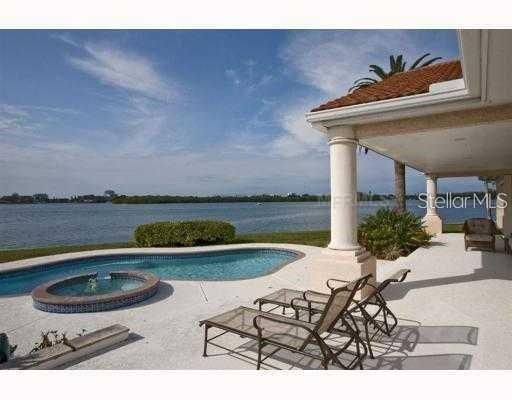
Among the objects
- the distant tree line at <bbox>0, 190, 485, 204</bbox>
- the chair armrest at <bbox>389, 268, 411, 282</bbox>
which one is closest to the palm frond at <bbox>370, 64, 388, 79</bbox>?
the distant tree line at <bbox>0, 190, 485, 204</bbox>

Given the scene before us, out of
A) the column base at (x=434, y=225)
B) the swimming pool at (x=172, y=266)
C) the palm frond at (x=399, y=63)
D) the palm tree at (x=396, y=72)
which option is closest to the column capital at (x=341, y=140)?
the swimming pool at (x=172, y=266)

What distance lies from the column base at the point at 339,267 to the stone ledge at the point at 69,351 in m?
3.68

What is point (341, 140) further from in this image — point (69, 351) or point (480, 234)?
point (480, 234)

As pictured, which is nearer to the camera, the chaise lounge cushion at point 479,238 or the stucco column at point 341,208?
the stucco column at point 341,208

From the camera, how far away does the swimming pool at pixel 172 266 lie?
1120cm

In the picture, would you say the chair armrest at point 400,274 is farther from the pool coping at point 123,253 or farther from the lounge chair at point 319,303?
the pool coping at point 123,253

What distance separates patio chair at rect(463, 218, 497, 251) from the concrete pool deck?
2026 millimetres
